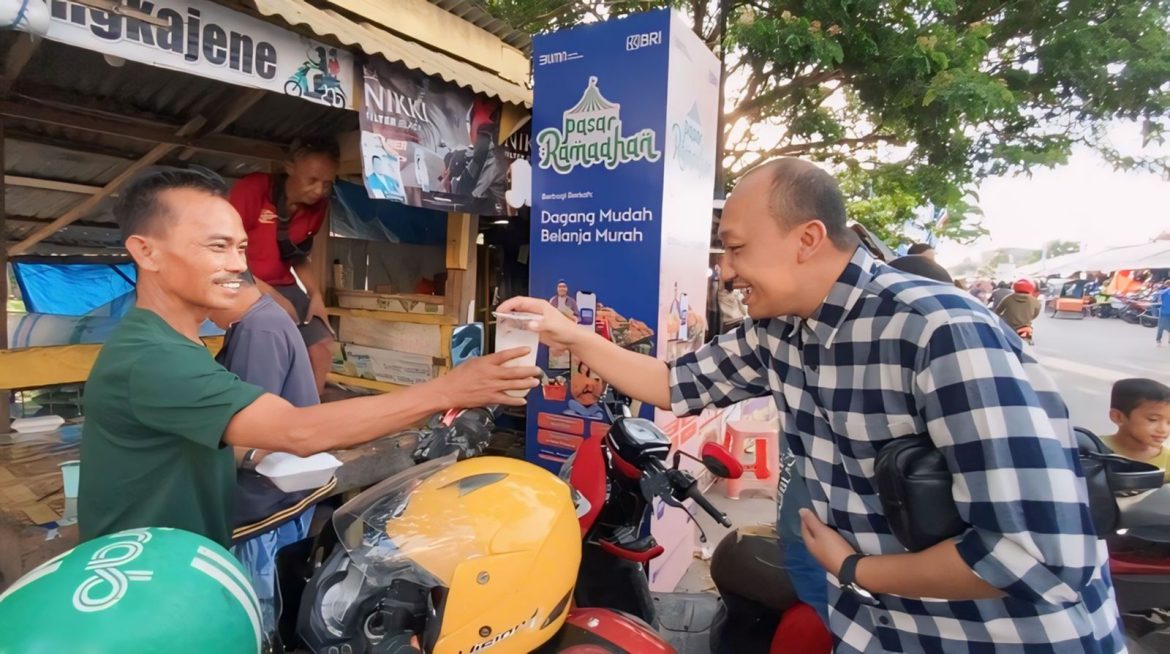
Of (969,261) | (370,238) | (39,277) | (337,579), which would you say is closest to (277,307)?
(337,579)

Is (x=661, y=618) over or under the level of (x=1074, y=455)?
under

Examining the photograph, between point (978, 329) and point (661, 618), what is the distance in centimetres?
202

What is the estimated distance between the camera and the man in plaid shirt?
1.12m

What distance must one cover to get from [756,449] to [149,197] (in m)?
5.20

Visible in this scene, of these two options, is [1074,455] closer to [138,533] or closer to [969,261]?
[138,533]

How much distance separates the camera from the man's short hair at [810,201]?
1.48m

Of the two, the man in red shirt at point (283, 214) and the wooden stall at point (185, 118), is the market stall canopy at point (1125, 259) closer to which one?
the wooden stall at point (185, 118)

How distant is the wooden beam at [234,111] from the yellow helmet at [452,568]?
3.57 metres

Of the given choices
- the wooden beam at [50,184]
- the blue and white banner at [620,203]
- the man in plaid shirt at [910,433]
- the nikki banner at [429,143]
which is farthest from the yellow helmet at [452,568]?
the wooden beam at [50,184]

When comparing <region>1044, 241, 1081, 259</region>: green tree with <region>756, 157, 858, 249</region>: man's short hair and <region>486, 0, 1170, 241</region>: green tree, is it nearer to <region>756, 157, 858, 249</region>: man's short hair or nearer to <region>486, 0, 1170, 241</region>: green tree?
<region>486, 0, 1170, 241</region>: green tree

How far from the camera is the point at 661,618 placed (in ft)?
8.86

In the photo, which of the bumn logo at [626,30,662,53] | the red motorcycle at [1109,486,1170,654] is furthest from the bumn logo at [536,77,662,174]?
the red motorcycle at [1109,486,1170,654]

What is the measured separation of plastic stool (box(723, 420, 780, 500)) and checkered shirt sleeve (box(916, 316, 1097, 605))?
448 cm

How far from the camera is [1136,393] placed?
11.0ft
